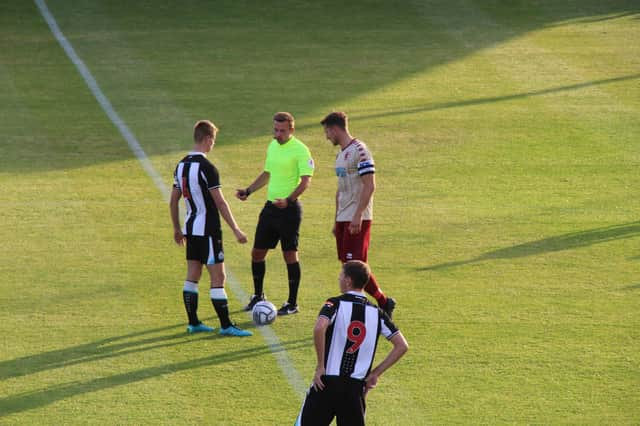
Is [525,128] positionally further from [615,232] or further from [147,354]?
[147,354]

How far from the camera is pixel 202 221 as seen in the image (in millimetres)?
10703

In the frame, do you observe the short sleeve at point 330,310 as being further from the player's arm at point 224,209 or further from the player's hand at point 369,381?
the player's arm at point 224,209

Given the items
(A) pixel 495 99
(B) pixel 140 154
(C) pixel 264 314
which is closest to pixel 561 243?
(C) pixel 264 314

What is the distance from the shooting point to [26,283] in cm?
1238

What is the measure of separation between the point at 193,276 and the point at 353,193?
6.10 feet

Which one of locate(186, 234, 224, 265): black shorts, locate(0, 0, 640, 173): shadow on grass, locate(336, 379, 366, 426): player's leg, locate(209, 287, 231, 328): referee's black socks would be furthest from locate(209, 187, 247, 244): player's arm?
locate(0, 0, 640, 173): shadow on grass

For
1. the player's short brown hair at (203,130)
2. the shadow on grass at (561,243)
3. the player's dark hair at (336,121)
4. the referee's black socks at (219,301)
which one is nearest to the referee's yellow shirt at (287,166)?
the player's dark hair at (336,121)

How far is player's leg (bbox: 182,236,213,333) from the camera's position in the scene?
10.8 m

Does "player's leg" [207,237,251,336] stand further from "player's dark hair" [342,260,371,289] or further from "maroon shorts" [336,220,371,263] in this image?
"player's dark hair" [342,260,371,289]

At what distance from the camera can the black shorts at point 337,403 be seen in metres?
7.45

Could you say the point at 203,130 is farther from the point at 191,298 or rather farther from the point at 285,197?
the point at 191,298

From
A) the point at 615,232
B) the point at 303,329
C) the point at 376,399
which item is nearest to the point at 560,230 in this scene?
the point at 615,232

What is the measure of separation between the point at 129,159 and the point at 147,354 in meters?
7.69

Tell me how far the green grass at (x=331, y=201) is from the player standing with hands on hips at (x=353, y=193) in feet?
2.83
